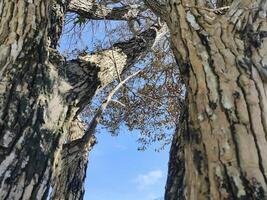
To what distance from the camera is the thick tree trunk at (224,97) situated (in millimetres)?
1669

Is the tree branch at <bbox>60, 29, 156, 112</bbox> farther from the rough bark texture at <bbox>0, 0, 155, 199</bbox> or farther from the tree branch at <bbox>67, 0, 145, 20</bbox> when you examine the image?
the tree branch at <bbox>67, 0, 145, 20</bbox>

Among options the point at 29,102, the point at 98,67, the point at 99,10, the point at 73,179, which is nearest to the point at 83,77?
the point at 98,67

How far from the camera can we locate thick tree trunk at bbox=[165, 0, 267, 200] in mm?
1669

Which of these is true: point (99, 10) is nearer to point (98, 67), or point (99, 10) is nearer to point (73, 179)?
point (98, 67)

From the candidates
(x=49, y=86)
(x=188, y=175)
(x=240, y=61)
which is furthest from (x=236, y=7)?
(x=49, y=86)

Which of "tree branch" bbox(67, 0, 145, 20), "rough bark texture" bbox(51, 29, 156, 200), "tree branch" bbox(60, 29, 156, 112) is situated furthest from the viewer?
"tree branch" bbox(67, 0, 145, 20)

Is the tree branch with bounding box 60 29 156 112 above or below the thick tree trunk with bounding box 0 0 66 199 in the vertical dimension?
above

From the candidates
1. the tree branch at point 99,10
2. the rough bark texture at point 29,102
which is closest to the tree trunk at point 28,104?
the rough bark texture at point 29,102

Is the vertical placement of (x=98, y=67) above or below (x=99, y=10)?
below

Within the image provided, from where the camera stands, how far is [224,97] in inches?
75.2

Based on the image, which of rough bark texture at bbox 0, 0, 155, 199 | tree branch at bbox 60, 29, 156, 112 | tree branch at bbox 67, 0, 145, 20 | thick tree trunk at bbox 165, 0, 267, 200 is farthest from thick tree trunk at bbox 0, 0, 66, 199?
tree branch at bbox 67, 0, 145, 20

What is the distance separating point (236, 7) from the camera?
230cm

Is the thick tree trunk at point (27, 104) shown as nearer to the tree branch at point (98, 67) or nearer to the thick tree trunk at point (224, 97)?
the tree branch at point (98, 67)

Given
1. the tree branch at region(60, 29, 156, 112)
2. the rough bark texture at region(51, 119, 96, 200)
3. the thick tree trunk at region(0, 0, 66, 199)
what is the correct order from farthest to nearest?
the rough bark texture at region(51, 119, 96, 200), the tree branch at region(60, 29, 156, 112), the thick tree trunk at region(0, 0, 66, 199)
